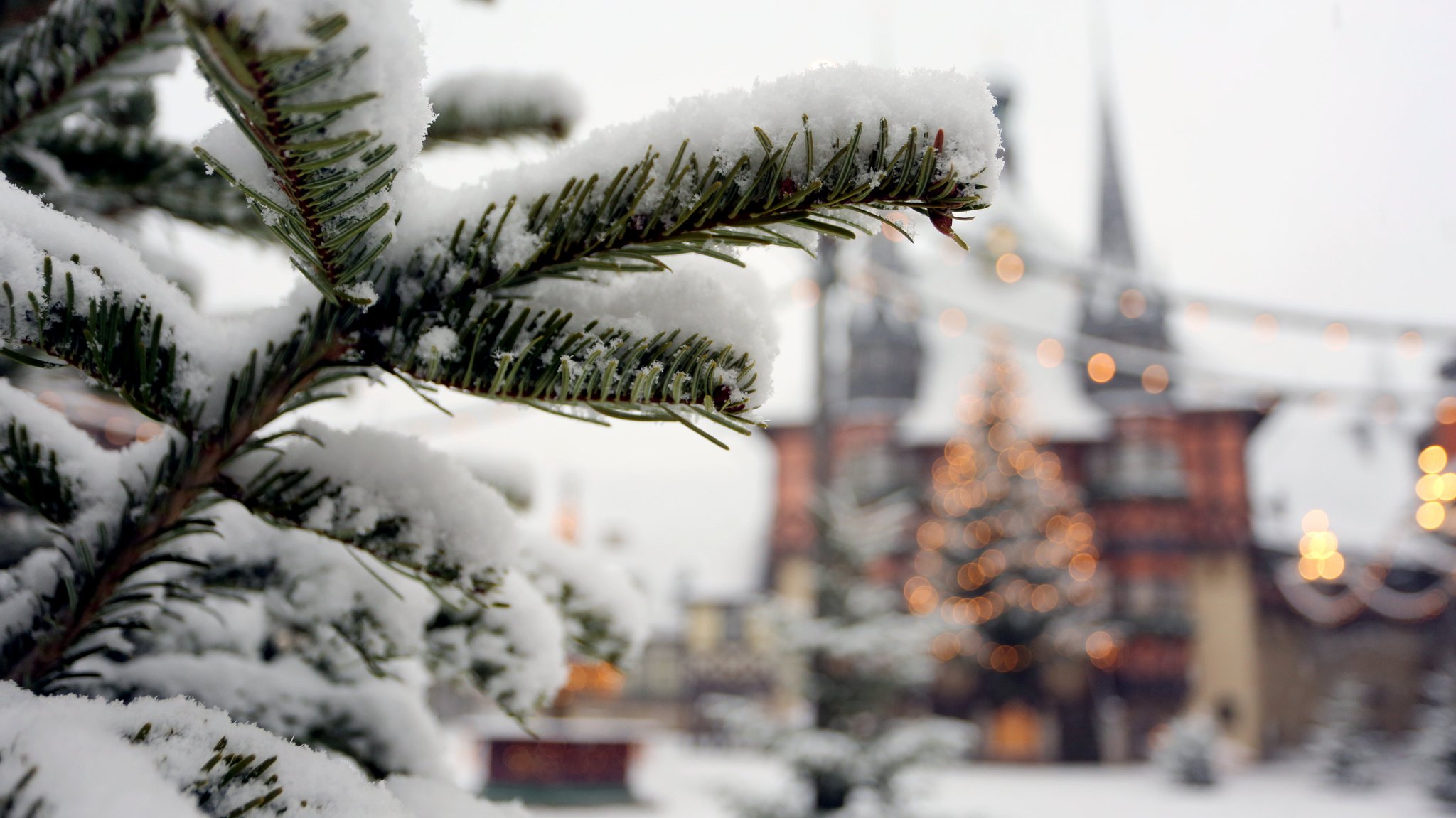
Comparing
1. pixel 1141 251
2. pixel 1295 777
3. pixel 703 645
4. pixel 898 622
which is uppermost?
pixel 1141 251

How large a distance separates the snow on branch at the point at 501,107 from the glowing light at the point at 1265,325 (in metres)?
9.93

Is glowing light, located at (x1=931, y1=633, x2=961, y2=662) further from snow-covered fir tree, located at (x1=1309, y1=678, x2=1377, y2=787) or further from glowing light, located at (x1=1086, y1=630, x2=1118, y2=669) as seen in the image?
snow-covered fir tree, located at (x1=1309, y1=678, x2=1377, y2=787)

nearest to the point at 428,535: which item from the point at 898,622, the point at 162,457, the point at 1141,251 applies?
the point at 162,457

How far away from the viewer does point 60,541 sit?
912mm

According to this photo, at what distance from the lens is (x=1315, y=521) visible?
69.3 ft

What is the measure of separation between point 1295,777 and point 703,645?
1361 centimetres

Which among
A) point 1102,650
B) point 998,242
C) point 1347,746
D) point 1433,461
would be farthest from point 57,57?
point 1347,746

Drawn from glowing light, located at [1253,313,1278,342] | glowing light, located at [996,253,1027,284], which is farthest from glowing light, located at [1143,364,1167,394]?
glowing light, located at [996,253,1027,284]

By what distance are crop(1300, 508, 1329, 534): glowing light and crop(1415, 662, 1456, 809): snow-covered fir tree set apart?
5277 millimetres

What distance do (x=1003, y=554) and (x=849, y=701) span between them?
11376 millimetres

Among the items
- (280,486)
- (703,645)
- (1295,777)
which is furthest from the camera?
(703,645)

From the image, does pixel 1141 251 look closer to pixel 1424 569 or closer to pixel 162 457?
pixel 1424 569

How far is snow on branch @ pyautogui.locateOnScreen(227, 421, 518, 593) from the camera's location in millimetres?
705

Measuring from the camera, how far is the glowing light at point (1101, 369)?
1764cm
